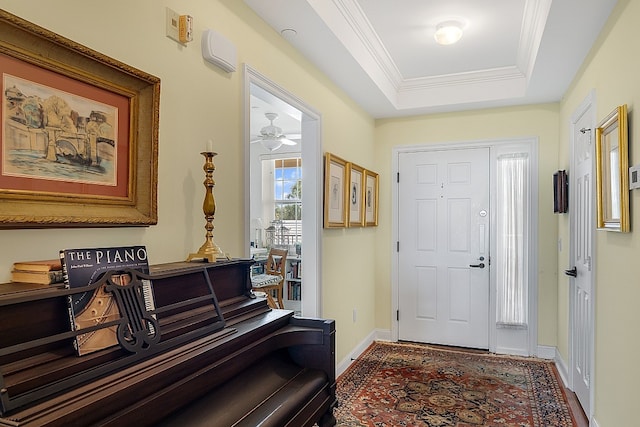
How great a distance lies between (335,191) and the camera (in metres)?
3.53

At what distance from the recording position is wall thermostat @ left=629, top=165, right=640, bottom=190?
6.18 feet

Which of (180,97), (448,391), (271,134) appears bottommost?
(448,391)

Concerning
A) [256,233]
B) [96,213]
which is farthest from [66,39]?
[256,233]

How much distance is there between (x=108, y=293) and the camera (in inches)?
45.7

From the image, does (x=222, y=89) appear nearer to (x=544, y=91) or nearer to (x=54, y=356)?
(x=54, y=356)

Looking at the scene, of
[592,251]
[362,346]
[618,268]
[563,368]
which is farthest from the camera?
[362,346]

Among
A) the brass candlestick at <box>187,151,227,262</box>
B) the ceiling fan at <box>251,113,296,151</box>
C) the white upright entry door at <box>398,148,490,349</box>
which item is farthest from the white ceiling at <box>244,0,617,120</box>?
the ceiling fan at <box>251,113,296,151</box>

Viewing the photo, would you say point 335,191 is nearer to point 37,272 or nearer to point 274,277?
point 274,277

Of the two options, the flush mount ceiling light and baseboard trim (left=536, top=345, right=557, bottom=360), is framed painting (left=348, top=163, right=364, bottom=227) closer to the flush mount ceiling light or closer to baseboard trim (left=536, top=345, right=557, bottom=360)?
the flush mount ceiling light

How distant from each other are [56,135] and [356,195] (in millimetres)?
2949

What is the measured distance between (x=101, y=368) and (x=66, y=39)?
0.97 meters

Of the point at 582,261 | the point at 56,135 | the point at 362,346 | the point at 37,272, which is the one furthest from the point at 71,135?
the point at 362,346

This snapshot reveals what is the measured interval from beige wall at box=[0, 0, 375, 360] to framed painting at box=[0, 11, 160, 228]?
7cm

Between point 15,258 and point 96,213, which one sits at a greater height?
point 96,213
